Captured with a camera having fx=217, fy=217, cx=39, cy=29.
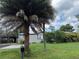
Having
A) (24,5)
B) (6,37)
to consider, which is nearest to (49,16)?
(24,5)

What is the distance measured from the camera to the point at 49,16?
2111 cm

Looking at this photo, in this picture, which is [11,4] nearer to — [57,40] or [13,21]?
[13,21]

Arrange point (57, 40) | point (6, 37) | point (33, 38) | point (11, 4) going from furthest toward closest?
point (6, 37)
point (33, 38)
point (57, 40)
point (11, 4)

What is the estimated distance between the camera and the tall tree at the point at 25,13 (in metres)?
20.3

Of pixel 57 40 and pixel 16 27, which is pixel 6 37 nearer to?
pixel 57 40

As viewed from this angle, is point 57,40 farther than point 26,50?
Yes

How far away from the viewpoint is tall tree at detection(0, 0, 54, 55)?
20297 millimetres

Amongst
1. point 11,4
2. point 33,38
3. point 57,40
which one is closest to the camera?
point 11,4

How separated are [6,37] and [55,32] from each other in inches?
995

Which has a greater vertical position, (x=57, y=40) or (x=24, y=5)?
(x=24, y=5)

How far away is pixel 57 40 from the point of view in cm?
4725

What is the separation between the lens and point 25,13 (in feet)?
67.0

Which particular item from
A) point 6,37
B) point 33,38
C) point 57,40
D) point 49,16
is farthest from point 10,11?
point 6,37

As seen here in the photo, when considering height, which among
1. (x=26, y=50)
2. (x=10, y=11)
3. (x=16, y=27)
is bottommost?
(x=26, y=50)
